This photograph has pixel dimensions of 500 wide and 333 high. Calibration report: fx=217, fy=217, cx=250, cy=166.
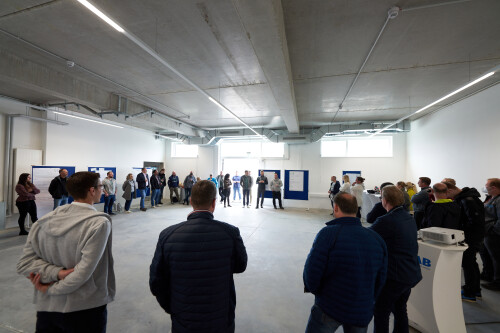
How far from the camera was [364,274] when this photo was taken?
50.1 inches

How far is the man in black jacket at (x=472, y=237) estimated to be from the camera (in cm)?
264

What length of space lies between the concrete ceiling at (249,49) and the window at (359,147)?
10.2 ft

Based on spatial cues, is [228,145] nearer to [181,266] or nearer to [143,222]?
[143,222]

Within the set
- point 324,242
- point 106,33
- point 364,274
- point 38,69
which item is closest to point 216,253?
point 324,242

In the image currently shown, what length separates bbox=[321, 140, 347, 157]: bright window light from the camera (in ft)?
31.0

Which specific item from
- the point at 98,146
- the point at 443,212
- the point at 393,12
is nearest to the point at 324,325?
the point at 443,212

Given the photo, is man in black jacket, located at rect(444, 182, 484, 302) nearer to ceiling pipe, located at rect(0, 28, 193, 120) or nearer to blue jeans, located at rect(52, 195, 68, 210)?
ceiling pipe, located at rect(0, 28, 193, 120)

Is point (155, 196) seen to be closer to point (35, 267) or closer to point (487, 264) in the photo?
point (35, 267)

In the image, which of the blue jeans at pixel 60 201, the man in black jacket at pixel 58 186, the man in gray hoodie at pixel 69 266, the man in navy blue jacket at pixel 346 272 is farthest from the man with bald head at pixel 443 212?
the blue jeans at pixel 60 201

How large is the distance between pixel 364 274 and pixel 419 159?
27.5ft

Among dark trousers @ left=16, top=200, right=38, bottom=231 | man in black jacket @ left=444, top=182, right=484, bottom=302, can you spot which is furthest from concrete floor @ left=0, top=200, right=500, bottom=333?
dark trousers @ left=16, top=200, right=38, bottom=231

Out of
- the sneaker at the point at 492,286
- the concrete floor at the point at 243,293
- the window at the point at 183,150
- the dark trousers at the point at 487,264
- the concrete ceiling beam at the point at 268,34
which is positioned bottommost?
the concrete floor at the point at 243,293

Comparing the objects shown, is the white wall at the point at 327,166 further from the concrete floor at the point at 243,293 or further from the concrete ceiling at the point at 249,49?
the concrete floor at the point at 243,293

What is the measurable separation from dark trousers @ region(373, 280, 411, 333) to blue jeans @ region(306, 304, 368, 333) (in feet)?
1.49
